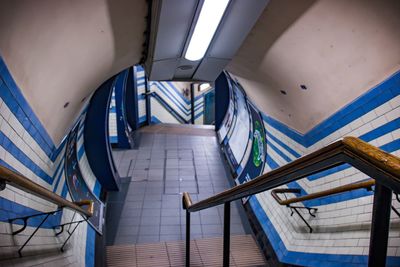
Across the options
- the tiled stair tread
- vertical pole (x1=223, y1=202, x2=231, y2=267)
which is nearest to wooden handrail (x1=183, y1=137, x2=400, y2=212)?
vertical pole (x1=223, y1=202, x2=231, y2=267)

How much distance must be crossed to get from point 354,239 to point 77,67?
3.03 metres

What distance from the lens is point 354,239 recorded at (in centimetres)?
302

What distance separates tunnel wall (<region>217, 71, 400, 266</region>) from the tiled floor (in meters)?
1.52

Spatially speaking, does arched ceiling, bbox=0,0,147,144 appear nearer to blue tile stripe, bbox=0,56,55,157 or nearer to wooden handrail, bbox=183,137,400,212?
blue tile stripe, bbox=0,56,55,157

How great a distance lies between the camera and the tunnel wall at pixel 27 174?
217 centimetres

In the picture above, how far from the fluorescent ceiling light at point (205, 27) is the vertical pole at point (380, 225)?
224cm

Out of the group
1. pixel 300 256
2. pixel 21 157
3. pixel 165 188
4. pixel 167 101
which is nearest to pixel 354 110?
pixel 300 256

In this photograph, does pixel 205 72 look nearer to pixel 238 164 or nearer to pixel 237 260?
pixel 237 260

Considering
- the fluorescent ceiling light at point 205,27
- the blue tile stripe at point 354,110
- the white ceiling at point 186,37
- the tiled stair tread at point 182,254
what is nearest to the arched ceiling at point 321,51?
the blue tile stripe at point 354,110

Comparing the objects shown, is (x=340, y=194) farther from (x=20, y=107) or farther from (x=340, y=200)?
(x=20, y=107)

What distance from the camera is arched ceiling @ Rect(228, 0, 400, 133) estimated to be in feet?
8.07

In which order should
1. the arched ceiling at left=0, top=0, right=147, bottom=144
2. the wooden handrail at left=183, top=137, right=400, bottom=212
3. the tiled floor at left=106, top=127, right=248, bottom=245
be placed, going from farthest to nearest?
the tiled floor at left=106, top=127, right=248, bottom=245, the arched ceiling at left=0, top=0, right=147, bottom=144, the wooden handrail at left=183, top=137, right=400, bottom=212

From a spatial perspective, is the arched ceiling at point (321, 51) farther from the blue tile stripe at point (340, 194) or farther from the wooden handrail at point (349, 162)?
the wooden handrail at point (349, 162)

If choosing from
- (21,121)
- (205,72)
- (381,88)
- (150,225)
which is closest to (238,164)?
(150,225)
